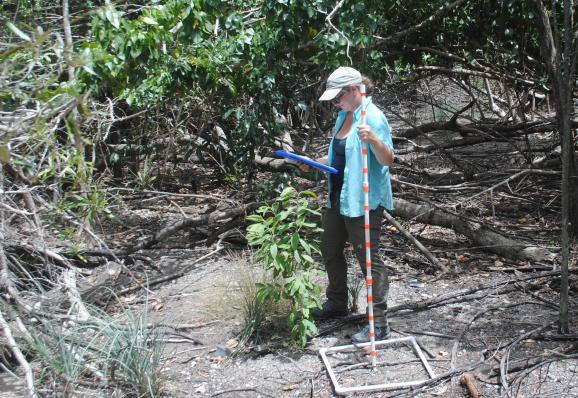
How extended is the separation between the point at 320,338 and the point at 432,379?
915 millimetres

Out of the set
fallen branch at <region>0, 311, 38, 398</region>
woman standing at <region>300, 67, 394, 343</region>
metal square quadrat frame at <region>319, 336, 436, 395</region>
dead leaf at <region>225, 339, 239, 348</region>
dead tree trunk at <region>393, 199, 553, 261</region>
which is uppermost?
woman standing at <region>300, 67, 394, 343</region>

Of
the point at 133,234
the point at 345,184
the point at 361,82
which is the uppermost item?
the point at 361,82

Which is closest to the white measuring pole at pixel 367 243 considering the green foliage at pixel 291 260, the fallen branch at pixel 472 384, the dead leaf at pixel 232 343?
the green foliage at pixel 291 260

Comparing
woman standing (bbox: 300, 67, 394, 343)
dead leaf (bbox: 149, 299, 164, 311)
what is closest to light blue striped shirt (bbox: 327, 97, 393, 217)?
woman standing (bbox: 300, 67, 394, 343)

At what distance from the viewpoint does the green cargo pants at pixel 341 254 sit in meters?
4.43

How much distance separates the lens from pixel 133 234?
7.72 m

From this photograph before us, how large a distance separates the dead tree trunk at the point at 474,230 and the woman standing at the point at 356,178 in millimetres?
1917

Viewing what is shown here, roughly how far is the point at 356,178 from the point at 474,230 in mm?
2346

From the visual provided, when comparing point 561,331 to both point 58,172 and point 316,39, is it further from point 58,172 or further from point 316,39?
point 58,172

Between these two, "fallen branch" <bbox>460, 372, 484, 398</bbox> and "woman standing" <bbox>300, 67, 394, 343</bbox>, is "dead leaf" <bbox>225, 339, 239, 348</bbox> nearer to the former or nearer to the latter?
"woman standing" <bbox>300, 67, 394, 343</bbox>

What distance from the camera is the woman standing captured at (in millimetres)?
4277

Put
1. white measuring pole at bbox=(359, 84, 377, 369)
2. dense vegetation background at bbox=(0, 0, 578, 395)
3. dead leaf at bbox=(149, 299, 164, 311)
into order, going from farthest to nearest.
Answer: dead leaf at bbox=(149, 299, 164, 311), white measuring pole at bbox=(359, 84, 377, 369), dense vegetation background at bbox=(0, 0, 578, 395)

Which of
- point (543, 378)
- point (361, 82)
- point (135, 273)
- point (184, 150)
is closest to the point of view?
point (543, 378)

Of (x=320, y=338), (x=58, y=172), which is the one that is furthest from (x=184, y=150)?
(x=320, y=338)
